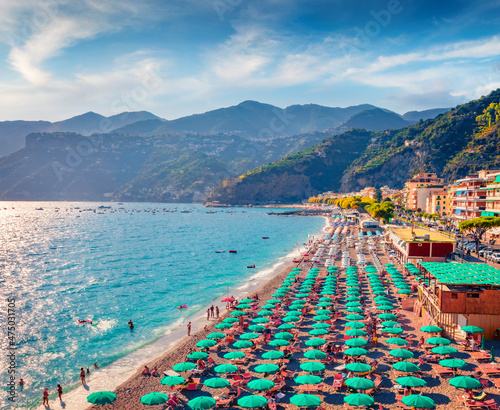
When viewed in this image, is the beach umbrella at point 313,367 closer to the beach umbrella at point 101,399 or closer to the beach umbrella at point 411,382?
the beach umbrella at point 411,382

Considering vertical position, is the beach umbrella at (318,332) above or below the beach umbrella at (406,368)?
below

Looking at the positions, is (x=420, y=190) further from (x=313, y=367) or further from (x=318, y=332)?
(x=313, y=367)

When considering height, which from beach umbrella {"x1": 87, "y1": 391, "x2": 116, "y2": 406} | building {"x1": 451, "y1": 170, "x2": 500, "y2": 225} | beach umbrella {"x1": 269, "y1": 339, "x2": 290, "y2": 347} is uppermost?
building {"x1": 451, "y1": 170, "x2": 500, "y2": 225}

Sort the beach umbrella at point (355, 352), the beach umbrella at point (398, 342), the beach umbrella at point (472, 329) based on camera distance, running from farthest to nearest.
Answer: the beach umbrella at point (472, 329) < the beach umbrella at point (398, 342) < the beach umbrella at point (355, 352)

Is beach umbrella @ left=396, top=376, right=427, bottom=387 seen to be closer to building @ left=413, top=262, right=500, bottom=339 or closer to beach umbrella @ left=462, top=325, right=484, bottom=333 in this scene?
beach umbrella @ left=462, top=325, right=484, bottom=333

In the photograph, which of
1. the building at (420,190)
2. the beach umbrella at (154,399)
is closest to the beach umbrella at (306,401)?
the beach umbrella at (154,399)

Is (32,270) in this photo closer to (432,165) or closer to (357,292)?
(357,292)

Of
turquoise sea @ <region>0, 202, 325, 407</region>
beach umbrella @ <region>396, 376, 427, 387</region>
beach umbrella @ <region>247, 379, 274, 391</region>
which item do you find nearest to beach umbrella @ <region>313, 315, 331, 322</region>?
beach umbrella @ <region>396, 376, 427, 387</region>
